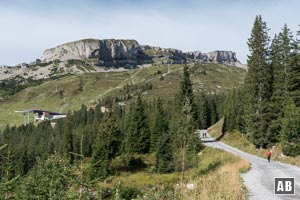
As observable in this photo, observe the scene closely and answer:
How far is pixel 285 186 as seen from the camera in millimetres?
19125

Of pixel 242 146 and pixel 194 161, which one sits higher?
pixel 194 161

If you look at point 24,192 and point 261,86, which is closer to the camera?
point 24,192

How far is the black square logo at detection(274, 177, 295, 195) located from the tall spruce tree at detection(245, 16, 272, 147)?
41.3m

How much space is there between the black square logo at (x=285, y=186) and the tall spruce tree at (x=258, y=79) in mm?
41257

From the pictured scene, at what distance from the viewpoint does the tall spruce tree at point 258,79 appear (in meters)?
60.0

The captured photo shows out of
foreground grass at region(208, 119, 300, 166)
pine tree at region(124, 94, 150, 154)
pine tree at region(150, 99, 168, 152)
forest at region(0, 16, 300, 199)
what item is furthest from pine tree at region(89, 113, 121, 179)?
foreground grass at region(208, 119, 300, 166)

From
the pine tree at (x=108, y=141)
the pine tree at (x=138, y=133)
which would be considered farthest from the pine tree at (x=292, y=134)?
the pine tree at (x=138, y=133)

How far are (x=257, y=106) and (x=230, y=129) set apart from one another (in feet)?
127

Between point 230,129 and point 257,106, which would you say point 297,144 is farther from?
point 230,129

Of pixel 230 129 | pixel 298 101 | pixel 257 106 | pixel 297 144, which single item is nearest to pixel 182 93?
pixel 257 106

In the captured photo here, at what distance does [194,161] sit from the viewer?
3744 cm

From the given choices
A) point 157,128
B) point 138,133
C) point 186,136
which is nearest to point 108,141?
point 138,133

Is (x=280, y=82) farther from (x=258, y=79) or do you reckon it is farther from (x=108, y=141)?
(x=108, y=141)

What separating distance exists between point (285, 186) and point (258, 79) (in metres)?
44.2
